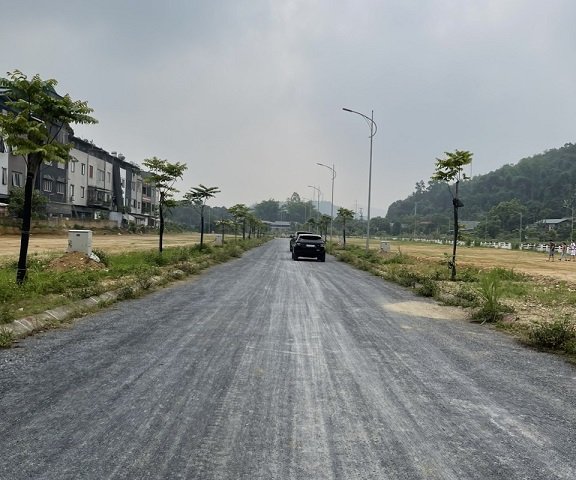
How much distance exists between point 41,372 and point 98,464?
256cm

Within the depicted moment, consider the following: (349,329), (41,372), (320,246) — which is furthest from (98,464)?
(320,246)

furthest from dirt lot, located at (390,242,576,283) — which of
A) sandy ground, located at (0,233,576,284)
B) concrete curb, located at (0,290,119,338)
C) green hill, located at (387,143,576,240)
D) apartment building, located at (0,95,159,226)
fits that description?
green hill, located at (387,143,576,240)

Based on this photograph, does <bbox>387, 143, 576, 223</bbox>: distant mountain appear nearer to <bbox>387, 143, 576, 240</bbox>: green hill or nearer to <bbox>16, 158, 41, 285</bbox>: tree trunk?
<bbox>387, 143, 576, 240</bbox>: green hill

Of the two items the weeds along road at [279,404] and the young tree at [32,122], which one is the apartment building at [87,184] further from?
the weeds along road at [279,404]

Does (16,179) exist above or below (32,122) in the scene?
above

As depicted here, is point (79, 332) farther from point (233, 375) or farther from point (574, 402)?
point (574, 402)

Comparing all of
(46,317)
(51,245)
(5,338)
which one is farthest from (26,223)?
(51,245)

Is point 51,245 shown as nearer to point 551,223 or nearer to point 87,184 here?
point 87,184

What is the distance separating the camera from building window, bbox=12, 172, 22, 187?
157 feet

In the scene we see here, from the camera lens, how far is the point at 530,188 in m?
129

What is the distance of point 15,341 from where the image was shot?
6852mm

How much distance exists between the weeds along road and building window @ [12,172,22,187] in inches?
1856

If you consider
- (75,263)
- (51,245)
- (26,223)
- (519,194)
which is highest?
(519,194)

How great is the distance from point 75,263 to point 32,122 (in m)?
6.36
